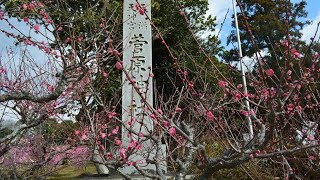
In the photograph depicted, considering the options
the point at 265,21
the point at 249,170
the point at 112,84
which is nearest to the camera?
the point at 249,170

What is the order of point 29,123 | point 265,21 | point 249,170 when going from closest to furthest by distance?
point 29,123 < point 249,170 < point 265,21

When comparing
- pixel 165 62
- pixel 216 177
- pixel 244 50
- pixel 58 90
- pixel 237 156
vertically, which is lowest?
pixel 216 177

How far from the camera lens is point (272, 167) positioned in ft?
15.6

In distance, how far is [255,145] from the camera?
175 cm

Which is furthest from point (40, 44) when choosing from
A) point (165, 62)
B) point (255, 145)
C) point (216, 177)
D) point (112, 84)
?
point (165, 62)

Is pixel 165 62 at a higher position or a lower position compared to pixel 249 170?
higher

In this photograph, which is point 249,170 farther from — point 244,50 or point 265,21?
point 244,50

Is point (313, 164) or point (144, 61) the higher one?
point (144, 61)

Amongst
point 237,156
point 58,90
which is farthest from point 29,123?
point 237,156

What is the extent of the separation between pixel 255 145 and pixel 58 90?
150cm

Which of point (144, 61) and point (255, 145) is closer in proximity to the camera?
point (255, 145)

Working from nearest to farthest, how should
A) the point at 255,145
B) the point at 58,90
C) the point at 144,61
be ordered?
the point at 255,145 < the point at 58,90 < the point at 144,61

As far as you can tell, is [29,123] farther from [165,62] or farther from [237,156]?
[165,62]

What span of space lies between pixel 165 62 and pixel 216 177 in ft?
28.5
